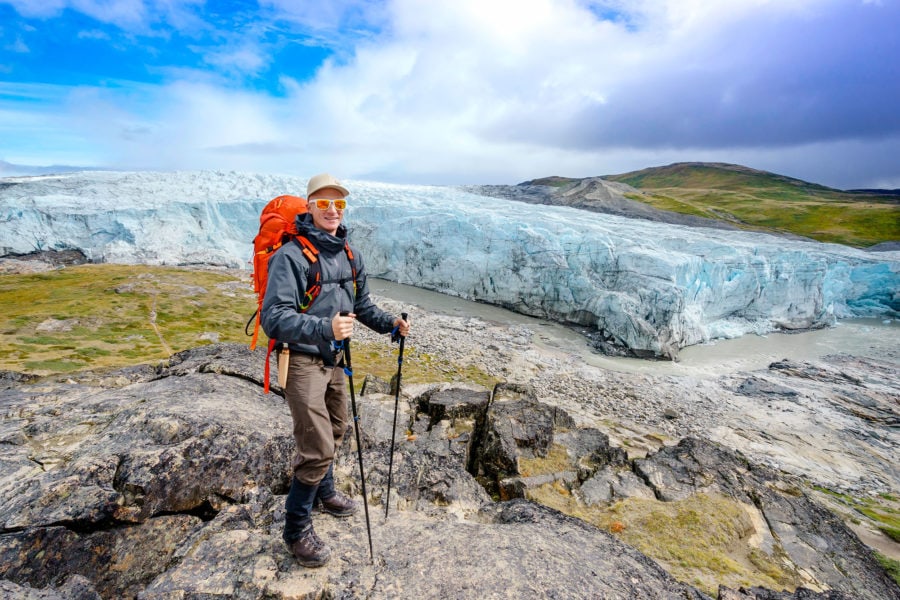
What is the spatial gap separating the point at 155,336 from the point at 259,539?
79.7ft

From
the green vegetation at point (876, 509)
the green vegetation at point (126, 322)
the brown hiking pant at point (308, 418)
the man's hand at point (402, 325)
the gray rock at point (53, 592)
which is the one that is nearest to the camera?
the gray rock at point (53, 592)

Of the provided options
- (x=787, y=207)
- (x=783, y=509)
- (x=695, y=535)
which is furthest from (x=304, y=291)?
(x=787, y=207)

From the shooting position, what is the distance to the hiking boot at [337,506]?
453 cm

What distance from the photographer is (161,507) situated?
4969 millimetres

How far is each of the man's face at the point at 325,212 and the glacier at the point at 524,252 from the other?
24.7 metres

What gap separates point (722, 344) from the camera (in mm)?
28125

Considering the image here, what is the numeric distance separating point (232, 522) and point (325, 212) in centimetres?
343

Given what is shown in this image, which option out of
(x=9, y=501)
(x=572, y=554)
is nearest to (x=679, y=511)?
(x=572, y=554)

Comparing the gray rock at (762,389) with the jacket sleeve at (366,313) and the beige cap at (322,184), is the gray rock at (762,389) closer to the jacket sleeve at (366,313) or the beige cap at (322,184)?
the jacket sleeve at (366,313)

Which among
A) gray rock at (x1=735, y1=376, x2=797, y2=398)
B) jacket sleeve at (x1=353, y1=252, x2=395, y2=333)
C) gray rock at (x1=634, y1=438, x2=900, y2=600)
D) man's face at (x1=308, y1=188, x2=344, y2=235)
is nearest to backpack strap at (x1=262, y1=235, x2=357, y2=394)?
man's face at (x1=308, y1=188, x2=344, y2=235)

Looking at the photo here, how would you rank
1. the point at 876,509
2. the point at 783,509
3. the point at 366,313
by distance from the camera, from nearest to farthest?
the point at 366,313 < the point at 783,509 < the point at 876,509

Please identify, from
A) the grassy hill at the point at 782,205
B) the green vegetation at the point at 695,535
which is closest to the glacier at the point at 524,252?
the green vegetation at the point at 695,535

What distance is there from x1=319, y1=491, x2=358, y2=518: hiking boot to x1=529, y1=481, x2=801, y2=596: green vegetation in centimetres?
537

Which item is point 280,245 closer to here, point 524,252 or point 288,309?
point 288,309
